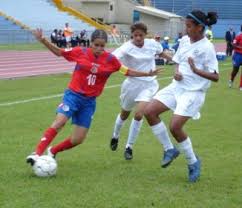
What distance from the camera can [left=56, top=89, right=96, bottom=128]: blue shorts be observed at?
24.3ft

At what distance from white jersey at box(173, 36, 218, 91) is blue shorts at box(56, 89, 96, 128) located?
1144 millimetres

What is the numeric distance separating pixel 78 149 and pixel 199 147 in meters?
1.88

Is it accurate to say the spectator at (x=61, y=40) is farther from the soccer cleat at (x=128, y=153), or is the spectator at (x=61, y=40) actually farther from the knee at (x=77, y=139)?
the knee at (x=77, y=139)

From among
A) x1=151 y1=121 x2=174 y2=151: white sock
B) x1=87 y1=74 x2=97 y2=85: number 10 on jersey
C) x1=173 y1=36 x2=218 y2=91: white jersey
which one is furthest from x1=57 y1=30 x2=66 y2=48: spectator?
x1=173 y1=36 x2=218 y2=91: white jersey

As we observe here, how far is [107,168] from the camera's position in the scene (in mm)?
7828

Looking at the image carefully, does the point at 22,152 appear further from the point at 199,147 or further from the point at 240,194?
the point at 240,194

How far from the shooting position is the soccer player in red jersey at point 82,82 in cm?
738

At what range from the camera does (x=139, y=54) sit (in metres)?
8.75

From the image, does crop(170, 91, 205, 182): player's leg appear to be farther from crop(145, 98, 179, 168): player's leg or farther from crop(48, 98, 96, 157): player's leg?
crop(48, 98, 96, 157): player's leg

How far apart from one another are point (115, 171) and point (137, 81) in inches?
68.3

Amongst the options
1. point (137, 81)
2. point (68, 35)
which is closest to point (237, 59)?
point (137, 81)

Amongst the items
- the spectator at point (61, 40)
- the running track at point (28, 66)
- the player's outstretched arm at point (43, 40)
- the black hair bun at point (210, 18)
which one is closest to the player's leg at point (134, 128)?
the player's outstretched arm at point (43, 40)

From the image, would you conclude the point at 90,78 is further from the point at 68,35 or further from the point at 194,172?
the point at 68,35

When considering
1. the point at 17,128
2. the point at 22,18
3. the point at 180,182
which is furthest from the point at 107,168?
the point at 22,18
